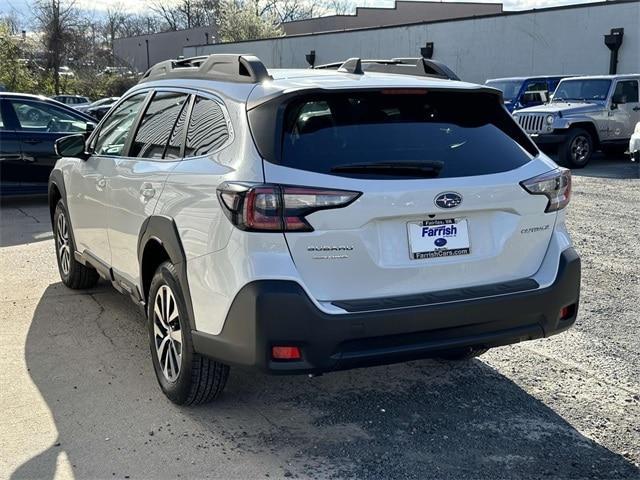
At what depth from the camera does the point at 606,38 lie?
2206 cm

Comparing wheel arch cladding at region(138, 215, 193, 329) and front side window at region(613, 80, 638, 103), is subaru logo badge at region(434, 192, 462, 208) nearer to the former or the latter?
wheel arch cladding at region(138, 215, 193, 329)

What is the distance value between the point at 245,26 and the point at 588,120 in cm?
4115

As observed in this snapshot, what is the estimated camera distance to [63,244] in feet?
20.0

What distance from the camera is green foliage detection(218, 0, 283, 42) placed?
52.1m

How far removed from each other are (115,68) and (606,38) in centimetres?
3660

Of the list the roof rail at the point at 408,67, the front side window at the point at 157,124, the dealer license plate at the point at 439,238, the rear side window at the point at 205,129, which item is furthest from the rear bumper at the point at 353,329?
the roof rail at the point at 408,67

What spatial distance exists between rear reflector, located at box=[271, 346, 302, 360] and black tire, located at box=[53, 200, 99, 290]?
3.18 metres

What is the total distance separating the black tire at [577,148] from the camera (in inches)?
579

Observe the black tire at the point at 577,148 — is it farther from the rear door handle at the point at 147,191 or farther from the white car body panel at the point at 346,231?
the rear door handle at the point at 147,191

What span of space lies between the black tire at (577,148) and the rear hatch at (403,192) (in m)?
12.0

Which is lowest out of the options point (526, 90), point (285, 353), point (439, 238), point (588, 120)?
point (285, 353)

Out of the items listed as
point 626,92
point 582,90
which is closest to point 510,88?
point 582,90

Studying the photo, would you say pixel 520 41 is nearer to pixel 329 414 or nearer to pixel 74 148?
pixel 74 148

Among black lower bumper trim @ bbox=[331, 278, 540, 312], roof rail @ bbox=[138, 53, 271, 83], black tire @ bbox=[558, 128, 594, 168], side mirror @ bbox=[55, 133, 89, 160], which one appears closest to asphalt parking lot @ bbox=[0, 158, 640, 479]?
black lower bumper trim @ bbox=[331, 278, 540, 312]
